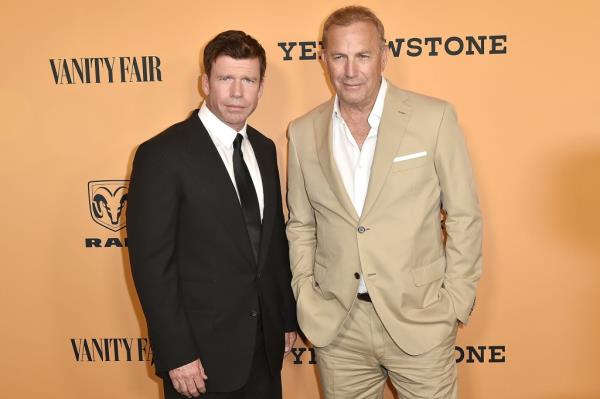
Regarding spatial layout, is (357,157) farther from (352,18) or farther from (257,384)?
(257,384)

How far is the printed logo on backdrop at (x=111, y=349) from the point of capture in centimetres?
299

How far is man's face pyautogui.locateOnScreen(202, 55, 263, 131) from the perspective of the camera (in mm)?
2143

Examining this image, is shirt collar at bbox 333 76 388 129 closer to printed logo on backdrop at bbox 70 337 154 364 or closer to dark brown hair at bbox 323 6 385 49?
dark brown hair at bbox 323 6 385 49

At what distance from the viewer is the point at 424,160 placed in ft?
6.97

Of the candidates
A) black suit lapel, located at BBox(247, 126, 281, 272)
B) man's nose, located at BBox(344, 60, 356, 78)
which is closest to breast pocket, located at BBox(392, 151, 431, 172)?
man's nose, located at BBox(344, 60, 356, 78)

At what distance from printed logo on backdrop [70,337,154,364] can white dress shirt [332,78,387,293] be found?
136cm

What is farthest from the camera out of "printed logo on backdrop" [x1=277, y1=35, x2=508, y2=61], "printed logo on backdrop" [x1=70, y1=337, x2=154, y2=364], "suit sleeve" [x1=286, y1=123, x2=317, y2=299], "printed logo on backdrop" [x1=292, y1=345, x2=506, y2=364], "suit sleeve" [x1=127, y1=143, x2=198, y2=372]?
"printed logo on backdrop" [x1=70, y1=337, x2=154, y2=364]

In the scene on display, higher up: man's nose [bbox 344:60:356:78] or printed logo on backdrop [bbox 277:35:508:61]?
printed logo on backdrop [bbox 277:35:508:61]

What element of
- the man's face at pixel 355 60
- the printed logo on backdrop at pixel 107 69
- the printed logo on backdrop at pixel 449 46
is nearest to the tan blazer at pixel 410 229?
the man's face at pixel 355 60

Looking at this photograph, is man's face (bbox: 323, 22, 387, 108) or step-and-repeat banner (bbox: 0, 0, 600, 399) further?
step-and-repeat banner (bbox: 0, 0, 600, 399)

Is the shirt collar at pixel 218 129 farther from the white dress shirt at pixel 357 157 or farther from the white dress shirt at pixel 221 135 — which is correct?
the white dress shirt at pixel 357 157

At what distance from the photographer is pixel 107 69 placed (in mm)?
2756

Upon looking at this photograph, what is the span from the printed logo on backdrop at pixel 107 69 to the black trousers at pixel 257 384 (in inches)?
51.5

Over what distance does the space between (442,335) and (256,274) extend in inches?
28.2
